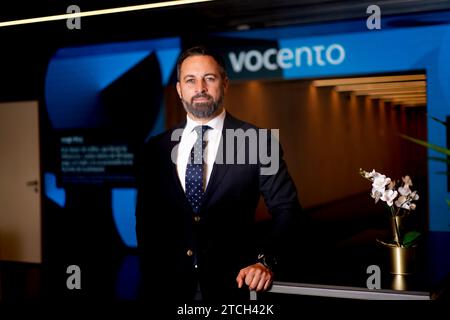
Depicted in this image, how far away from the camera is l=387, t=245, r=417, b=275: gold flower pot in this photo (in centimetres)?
258

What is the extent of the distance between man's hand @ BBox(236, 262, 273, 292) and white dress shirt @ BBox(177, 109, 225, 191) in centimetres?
88

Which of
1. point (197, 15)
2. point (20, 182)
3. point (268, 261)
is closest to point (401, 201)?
point (268, 261)

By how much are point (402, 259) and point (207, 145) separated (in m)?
1.38

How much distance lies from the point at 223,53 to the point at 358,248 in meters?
3.10

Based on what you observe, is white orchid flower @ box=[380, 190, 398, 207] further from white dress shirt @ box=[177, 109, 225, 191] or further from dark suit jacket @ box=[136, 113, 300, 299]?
white dress shirt @ box=[177, 109, 225, 191]

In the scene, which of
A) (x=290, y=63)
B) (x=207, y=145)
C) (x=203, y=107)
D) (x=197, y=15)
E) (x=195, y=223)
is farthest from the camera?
(x=290, y=63)

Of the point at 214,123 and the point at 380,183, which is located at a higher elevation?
the point at 214,123

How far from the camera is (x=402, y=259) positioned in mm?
2582

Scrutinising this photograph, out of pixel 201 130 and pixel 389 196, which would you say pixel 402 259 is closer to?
pixel 389 196

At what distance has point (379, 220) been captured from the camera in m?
9.61

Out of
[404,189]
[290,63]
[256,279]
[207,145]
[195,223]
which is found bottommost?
[256,279]

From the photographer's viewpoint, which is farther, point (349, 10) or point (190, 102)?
point (349, 10)

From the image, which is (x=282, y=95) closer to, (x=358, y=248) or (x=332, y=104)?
(x=332, y=104)

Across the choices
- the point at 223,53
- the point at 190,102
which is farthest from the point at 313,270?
the point at 223,53
